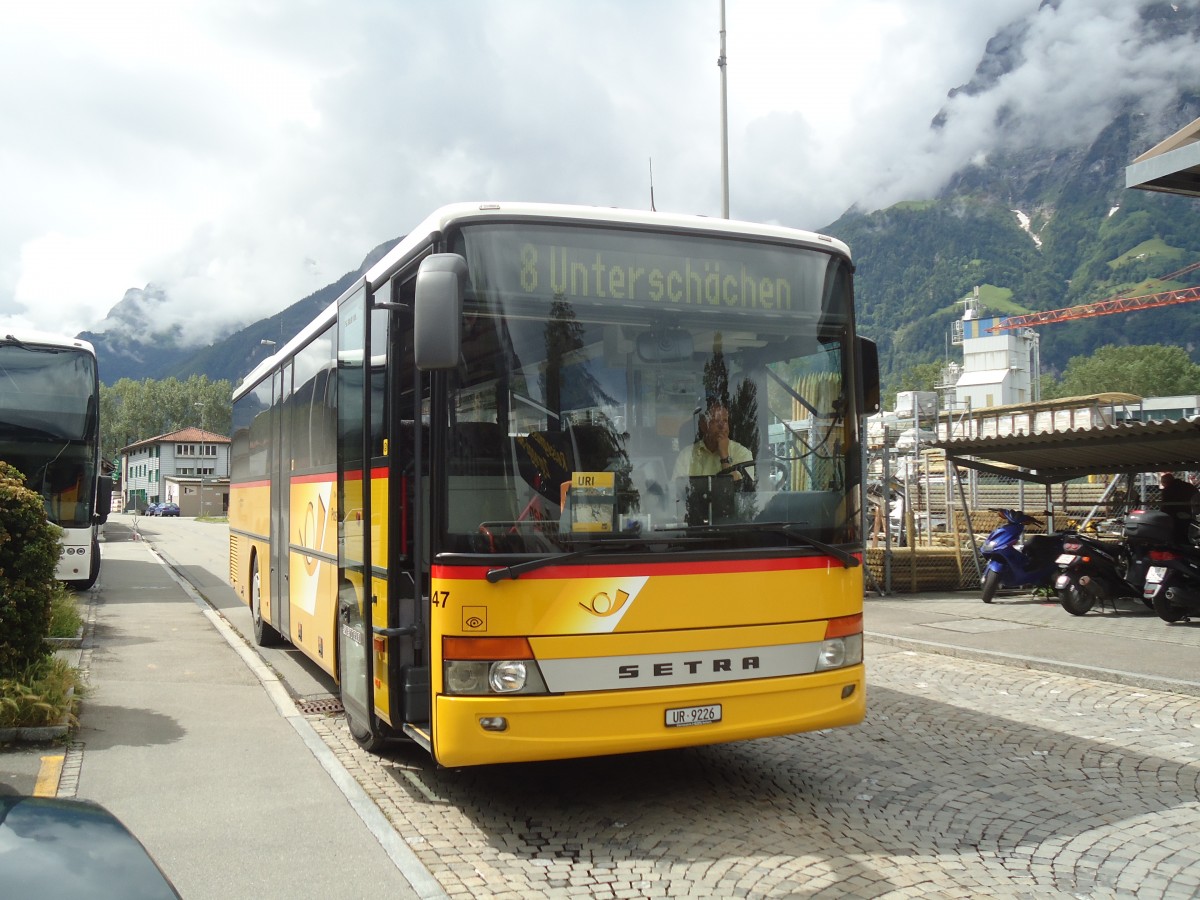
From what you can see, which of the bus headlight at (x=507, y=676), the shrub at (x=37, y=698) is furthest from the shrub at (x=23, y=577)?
the bus headlight at (x=507, y=676)

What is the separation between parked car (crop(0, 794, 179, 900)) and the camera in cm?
295

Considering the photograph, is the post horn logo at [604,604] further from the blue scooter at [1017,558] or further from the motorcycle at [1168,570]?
the blue scooter at [1017,558]

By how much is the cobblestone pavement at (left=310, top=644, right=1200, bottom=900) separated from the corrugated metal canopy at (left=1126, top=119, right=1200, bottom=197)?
675cm

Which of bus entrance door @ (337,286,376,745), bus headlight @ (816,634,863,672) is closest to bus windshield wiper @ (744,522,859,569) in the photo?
bus headlight @ (816,634,863,672)

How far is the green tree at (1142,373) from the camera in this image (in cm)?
12812

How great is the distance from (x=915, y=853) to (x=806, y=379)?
255cm

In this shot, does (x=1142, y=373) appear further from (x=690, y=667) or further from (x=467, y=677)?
(x=467, y=677)

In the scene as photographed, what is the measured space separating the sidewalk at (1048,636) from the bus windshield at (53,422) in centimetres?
1150

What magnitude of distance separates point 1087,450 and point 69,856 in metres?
15.0

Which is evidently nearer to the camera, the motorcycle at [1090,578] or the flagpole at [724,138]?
the motorcycle at [1090,578]

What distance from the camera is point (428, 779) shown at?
677cm

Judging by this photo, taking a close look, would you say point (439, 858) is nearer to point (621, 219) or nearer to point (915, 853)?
point (915, 853)

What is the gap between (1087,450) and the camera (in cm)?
1552

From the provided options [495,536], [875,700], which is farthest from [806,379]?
[875,700]
